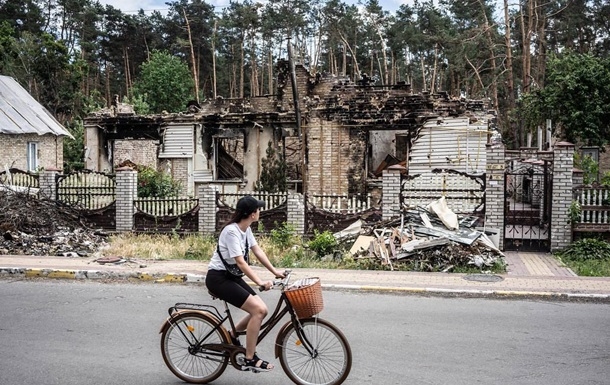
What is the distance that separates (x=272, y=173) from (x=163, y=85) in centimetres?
2065

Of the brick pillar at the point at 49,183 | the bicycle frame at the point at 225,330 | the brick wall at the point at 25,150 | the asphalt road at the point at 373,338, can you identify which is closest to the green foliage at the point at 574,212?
the asphalt road at the point at 373,338

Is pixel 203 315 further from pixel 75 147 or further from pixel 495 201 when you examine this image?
pixel 75 147

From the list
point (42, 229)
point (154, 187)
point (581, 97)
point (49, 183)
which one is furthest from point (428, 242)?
point (581, 97)

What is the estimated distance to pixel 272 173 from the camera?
75.7 ft

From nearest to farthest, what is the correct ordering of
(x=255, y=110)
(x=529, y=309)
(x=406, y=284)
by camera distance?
1. (x=529, y=309)
2. (x=406, y=284)
3. (x=255, y=110)

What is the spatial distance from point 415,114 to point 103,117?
525 inches

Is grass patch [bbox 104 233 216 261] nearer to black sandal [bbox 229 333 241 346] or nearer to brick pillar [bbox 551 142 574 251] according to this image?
black sandal [bbox 229 333 241 346]

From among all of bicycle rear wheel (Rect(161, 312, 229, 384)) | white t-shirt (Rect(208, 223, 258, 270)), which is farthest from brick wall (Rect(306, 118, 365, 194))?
white t-shirt (Rect(208, 223, 258, 270))

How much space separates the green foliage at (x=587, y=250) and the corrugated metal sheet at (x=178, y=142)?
1584 cm

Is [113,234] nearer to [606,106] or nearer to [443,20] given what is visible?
[606,106]

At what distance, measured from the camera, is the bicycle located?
5254mm

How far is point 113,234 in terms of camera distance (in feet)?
53.4

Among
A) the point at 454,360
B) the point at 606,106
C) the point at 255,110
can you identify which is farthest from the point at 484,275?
the point at 255,110

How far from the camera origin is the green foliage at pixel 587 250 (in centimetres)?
1305
